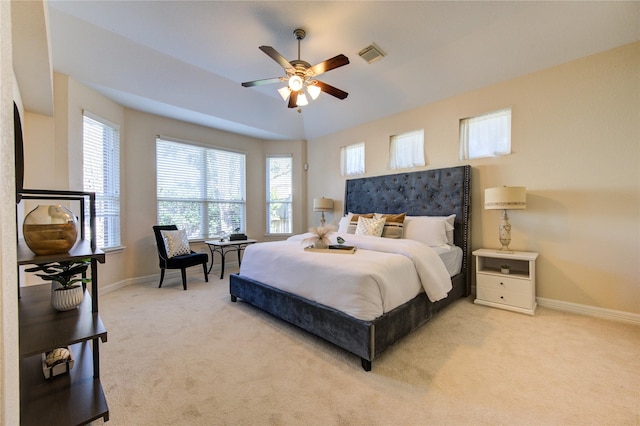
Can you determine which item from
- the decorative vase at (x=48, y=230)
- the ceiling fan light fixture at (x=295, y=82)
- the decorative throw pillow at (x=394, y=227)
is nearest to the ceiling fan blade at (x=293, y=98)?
the ceiling fan light fixture at (x=295, y=82)

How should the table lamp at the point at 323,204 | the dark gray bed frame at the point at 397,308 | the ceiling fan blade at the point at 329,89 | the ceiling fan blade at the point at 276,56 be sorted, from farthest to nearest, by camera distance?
the table lamp at the point at 323,204 < the ceiling fan blade at the point at 329,89 < the ceiling fan blade at the point at 276,56 < the dark gray bed frame at the point at 397,308

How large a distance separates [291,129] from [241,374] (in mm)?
4742

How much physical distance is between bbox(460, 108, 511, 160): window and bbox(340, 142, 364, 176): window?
1829 millimetres

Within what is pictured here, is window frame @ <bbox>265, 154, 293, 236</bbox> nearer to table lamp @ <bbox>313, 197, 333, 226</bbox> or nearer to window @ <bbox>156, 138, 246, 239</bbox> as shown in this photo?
window @ <bbox>156, 138, 246, 239</bbox>

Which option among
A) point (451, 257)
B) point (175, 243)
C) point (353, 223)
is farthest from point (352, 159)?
point (175, 243)

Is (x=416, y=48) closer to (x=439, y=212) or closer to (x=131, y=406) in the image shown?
(x=439, y=212)

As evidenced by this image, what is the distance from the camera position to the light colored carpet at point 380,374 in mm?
1555

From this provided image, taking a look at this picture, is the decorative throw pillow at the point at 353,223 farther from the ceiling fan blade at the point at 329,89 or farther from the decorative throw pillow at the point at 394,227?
the ceiling fan blade at the point at 329,89

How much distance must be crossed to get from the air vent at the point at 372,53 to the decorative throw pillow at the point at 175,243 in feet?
12.5

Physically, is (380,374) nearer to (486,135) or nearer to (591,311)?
(591,311)

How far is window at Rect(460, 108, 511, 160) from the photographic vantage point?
11.4ft

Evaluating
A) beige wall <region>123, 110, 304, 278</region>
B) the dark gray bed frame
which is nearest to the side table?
beige wall <region>123, 110, 304, 278</region>

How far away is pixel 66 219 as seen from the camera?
3.74 ft

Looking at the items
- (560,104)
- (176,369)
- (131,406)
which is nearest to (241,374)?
(176,369)
